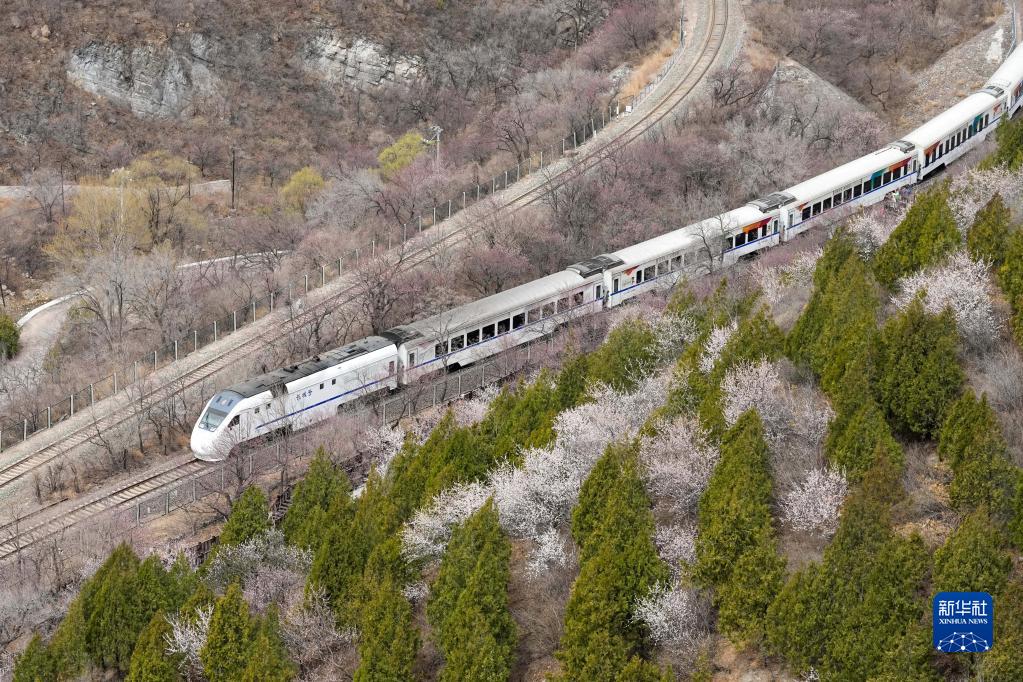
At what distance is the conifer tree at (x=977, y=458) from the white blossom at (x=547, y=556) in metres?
8.95

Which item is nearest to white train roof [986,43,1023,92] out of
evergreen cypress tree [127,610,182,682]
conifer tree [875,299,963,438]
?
conifer tree [875,299,963,438]

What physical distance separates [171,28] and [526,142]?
3372cm

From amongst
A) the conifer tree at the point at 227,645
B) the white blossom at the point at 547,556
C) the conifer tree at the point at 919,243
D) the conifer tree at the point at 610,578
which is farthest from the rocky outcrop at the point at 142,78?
the conifer tree at the point at 610,578

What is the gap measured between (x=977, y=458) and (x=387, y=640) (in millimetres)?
13120

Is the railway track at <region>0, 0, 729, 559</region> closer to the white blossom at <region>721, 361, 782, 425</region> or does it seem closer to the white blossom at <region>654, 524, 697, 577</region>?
the white blossom at <region>721, 361, 782, 425</region>

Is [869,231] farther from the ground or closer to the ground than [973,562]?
farther from the ground

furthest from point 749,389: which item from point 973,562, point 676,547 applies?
point 973,562

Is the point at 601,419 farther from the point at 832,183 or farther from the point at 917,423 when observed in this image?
the point at 832,183

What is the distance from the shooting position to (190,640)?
32250 mm

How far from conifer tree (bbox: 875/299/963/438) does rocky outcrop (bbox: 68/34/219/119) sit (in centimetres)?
6870

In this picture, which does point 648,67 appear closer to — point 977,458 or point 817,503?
point 817,503

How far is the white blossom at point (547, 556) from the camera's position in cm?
3312

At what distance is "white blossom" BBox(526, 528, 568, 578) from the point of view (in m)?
33.1

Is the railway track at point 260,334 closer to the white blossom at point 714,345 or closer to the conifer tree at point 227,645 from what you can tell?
the conifer tree at point 227,645
